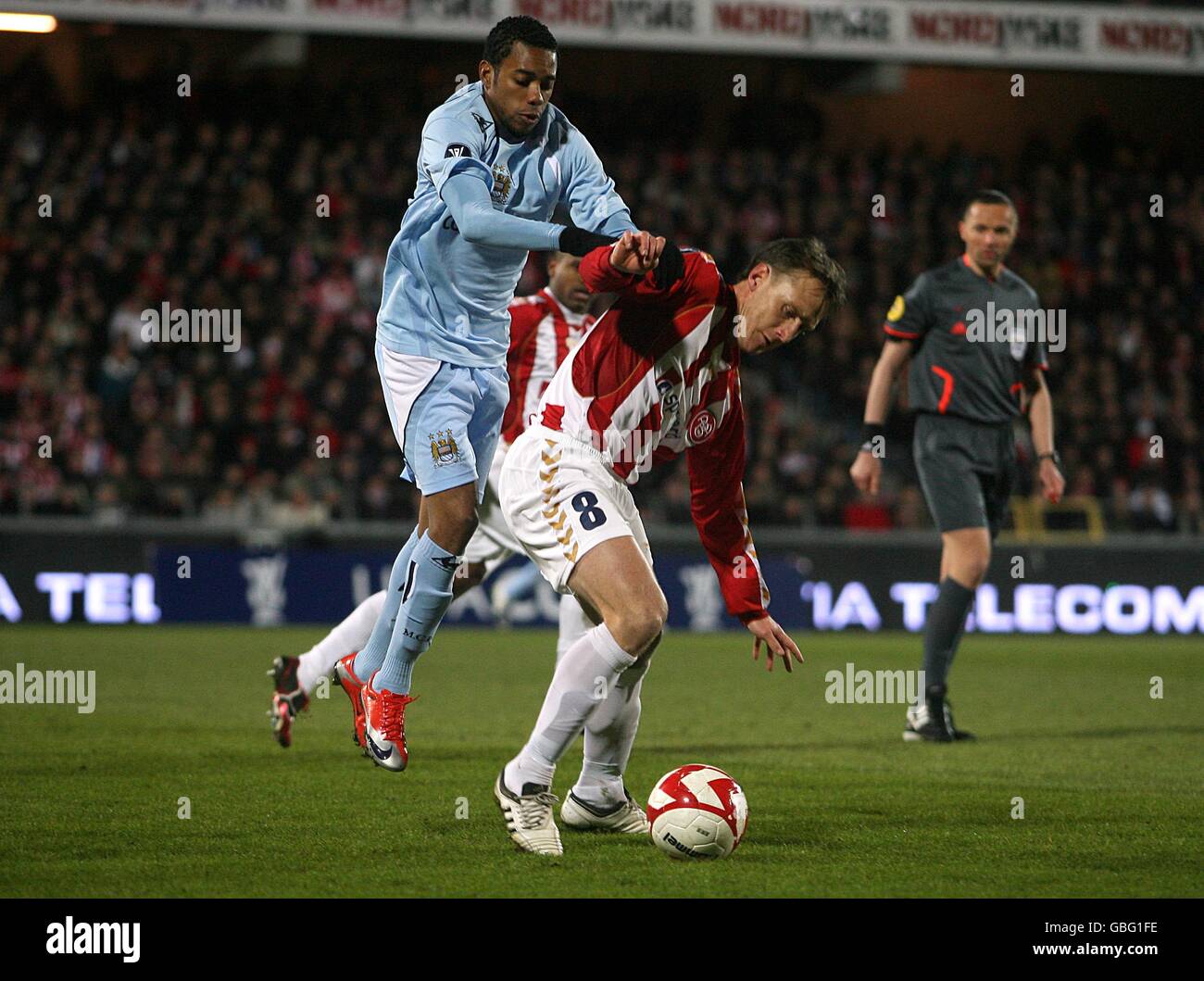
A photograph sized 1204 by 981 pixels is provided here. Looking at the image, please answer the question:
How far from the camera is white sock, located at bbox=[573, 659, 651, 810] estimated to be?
4.91 meters

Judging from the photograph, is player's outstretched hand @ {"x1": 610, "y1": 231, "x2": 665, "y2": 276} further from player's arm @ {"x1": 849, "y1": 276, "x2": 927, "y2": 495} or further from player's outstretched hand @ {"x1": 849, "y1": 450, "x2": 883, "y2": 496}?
Answer: player's arm @ {"x1": 849, "y1": 276, "x2": 927, "y2": 495}

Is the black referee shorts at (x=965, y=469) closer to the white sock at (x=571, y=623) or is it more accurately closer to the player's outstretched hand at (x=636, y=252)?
the white sock at (x=571, y=623)

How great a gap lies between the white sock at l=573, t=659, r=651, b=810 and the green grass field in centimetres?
15

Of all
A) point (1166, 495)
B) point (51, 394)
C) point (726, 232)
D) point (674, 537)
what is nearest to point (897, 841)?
point (674, 537)

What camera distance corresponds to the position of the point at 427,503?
5.69 metres

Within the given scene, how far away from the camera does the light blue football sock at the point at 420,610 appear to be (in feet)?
18.3

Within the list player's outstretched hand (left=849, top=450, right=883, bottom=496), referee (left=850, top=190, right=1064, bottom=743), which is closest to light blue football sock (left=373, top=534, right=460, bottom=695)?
player's outstretched hand (left=849, top=450, right=883, bottom=496)

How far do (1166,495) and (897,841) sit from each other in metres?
15.0

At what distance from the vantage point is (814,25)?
788 inches

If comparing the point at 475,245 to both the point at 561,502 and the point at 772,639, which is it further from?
the point at 772,639

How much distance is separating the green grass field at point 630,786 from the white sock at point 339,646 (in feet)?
1.17

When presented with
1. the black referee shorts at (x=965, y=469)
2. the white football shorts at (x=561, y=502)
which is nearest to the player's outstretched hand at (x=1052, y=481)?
the black referee shorts at (x=965, y=469)
